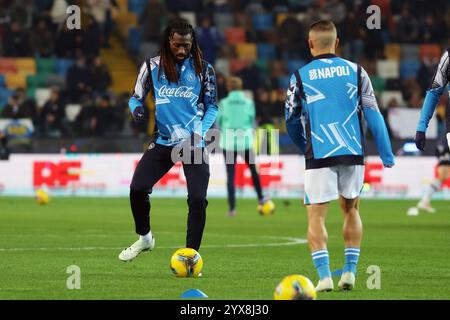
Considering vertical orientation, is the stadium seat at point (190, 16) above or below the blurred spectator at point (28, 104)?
above

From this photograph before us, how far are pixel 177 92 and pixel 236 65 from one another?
19.8 m

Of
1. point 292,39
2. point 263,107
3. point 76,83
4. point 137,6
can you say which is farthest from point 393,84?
point 76,83

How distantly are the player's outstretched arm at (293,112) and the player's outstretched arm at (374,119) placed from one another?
19.4 inches

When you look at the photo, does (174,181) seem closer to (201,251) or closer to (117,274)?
(201,251)

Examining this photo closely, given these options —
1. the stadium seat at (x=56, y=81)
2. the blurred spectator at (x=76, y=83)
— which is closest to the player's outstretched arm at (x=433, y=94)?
the blurred spectator at (x=76, y=83)

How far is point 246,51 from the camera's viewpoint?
1246 inches

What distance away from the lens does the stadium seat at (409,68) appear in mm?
31172

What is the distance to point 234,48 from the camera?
1238 inches

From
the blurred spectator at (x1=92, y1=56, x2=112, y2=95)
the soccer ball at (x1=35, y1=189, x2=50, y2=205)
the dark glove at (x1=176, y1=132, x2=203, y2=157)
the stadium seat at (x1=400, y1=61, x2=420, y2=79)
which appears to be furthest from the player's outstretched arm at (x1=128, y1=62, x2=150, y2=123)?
the stadium seat at (x1=400, y1=61, x2=420, y2=79)

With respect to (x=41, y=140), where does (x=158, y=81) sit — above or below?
above

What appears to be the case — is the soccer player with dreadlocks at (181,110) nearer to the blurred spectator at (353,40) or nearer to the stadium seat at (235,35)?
the blurred spectator at (353,40)

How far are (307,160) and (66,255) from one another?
4.29 m

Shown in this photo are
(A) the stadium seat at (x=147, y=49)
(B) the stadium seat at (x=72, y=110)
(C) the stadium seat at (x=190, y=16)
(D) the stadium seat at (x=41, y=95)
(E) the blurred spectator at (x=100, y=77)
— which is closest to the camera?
(B) the stadium seat at (x=72, y=110)
